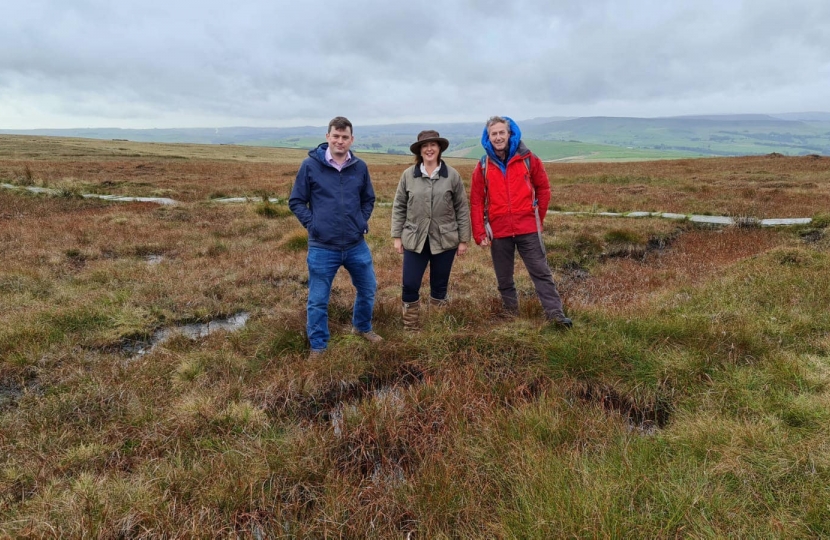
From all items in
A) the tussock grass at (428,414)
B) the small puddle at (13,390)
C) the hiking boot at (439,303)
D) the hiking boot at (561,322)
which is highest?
the hiking boot at (439,303)

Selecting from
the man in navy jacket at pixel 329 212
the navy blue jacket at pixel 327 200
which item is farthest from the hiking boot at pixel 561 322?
the navy blue jacket at pixel 327 200

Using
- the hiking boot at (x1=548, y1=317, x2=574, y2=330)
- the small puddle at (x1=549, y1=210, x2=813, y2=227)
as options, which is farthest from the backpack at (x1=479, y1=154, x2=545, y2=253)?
the small puddle at (x1=549, y1=210, x2=813, y2=227)

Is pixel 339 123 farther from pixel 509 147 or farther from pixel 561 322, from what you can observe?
pixel 561 322

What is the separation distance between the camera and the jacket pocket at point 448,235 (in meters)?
5.35

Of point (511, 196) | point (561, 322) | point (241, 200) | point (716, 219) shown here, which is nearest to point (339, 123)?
point (511, 196)

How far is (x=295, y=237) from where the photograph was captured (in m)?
11.2

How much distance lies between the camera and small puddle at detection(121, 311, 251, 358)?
219 inches

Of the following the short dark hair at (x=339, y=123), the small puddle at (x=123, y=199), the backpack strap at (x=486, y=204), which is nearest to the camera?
the short dark hair at (x=339, y=123)

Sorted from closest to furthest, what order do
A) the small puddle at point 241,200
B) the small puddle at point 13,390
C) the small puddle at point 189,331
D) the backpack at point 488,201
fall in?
the small puddle at point 13,390 < the backpack at point 488,201 < the small puddle at point 189,331 < the small puddle at point 241,200

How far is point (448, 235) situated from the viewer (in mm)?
5371

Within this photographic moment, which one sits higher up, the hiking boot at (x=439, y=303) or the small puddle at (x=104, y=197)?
the small puddle at (x=104, y=197)

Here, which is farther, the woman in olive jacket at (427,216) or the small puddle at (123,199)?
the small puddle at (123,199)

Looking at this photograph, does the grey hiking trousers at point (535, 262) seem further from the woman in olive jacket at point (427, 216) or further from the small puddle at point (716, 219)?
the small puddle at point (716, 219)

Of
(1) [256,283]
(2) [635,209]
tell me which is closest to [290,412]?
(1) [256,283]
